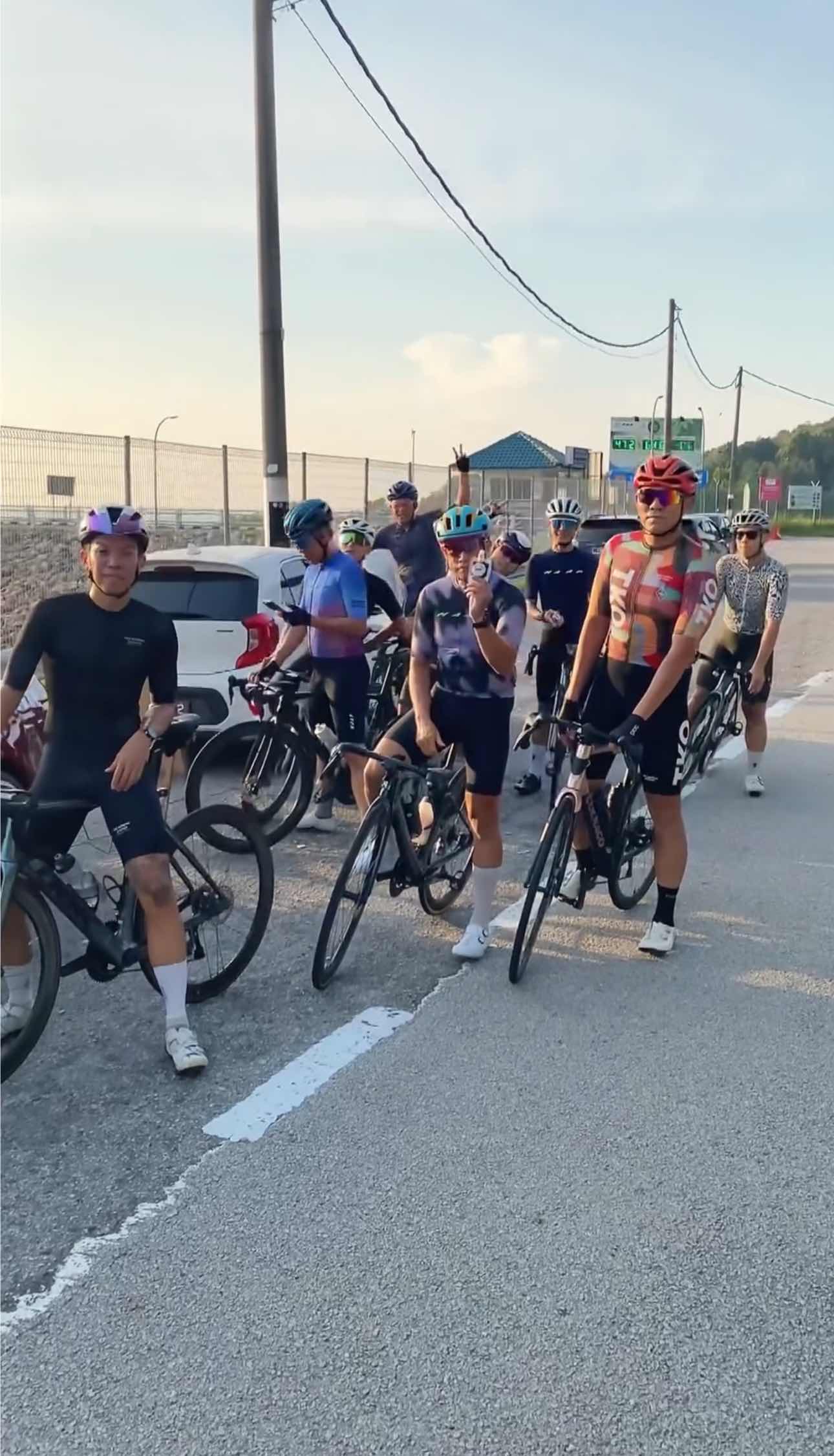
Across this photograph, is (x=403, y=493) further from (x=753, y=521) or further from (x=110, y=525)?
(x=110, y=525)

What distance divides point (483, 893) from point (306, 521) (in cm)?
240

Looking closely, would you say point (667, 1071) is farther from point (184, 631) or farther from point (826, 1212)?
point (184, 631)

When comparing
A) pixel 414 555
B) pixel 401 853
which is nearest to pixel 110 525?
pixel 401 853

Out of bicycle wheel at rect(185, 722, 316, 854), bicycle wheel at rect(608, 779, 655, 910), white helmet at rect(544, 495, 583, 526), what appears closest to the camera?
bicycle wheel at rect(608, 779, 655, 910)

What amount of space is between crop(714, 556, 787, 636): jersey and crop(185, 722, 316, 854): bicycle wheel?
131 inches

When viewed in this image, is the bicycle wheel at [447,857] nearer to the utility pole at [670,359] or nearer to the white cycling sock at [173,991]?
the white cycling sock at [173,991]

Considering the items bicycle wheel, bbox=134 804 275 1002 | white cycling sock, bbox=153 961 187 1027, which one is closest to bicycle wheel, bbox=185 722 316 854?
bicycle wheel, bbox=134 804 275 1002

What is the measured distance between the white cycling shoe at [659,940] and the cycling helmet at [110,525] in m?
2.74

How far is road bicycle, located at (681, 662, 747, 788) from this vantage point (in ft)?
26.7

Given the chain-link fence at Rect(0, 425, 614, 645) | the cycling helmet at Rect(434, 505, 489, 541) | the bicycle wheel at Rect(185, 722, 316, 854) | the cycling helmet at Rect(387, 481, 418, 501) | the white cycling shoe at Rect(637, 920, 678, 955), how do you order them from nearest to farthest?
1. the cycling helmet at Rect(434, 505, 489, 541)
2. the white cycling shoe at Rect(637, 920, 678, 955)
3. the bicycle wheel at Rect(185, 722, 316, 854)
4. the cycling helmet at Rect(387, 481, 418, 501)
5. the chain-link fence at Rect(0, 425, 614, 645)

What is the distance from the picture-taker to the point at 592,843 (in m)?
5.24

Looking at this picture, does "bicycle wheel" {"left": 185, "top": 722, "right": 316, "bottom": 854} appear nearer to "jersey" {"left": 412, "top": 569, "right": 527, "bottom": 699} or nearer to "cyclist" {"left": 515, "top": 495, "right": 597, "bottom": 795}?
"jersey" {"left": 412, "top": 569, "right": 527, "bottom": 699}

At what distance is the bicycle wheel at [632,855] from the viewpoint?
5355mm

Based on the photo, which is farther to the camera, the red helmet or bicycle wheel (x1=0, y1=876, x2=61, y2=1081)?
the red helmet
